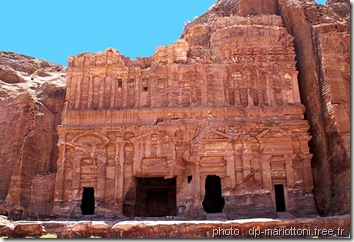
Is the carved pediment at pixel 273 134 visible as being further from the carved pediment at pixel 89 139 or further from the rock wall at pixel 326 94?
the carved pediment at pixel 89 139

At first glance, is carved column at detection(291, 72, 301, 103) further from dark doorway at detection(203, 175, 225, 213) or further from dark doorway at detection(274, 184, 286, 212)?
dark doorway at detection(203, 175, 225, 213)

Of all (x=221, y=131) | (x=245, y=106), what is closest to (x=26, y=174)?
(x=221, y=131)

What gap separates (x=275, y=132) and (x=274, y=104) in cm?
174

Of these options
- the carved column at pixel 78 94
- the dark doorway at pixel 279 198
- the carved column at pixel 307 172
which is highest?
the carved column at pixel 78 94

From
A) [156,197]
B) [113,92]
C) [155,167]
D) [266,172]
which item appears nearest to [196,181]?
[155,167]

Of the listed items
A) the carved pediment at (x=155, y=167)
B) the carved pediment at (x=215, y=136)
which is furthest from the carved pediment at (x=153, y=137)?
the carved pediment at (x=215, y=136)

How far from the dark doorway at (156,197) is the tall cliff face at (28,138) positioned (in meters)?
5.58

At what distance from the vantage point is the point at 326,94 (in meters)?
23.6

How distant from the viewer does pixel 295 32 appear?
27.9 metres

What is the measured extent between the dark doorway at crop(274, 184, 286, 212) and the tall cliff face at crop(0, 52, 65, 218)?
1197 cm

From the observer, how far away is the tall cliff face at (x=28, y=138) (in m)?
24.3

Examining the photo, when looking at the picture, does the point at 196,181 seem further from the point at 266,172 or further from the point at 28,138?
the point at 28,138

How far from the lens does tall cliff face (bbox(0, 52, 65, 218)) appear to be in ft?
79.6

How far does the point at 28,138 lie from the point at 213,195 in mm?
11104
